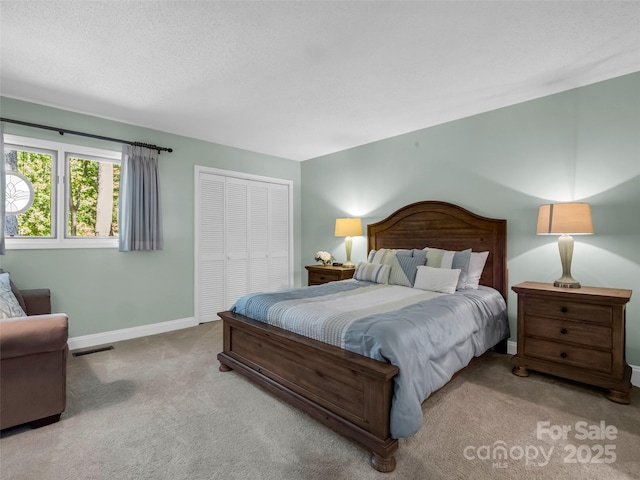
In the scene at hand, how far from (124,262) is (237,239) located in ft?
5.03

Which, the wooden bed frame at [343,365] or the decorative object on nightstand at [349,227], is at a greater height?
the decorative object on nightstand at [349,227]

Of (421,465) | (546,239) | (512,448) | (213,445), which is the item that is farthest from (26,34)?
(546,239)

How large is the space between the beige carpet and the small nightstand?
1.96 meters

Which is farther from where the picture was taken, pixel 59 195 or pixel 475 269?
pixel 59 195

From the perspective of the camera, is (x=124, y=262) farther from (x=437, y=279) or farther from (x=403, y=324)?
(x=437, y=279)

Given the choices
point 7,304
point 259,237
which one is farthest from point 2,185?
point 259,237

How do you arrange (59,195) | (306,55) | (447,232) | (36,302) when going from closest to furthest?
(306,55), (36,302), (59,195), (447,232)

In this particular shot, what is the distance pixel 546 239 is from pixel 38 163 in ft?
16.7

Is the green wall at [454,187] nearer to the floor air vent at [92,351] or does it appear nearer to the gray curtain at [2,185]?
the gray curtain at [2,185]

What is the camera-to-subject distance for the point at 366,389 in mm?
1794

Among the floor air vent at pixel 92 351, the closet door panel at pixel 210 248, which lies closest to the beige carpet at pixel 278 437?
the floor air vent at pixel 92 351

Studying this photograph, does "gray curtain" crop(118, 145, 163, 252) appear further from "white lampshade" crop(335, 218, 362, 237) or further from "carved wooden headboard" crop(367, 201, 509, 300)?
"carved wooden headboard" crop(367, 201, 509, 300)

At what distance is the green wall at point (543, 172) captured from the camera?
2.71 m

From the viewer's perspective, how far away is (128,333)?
12.5 ft
